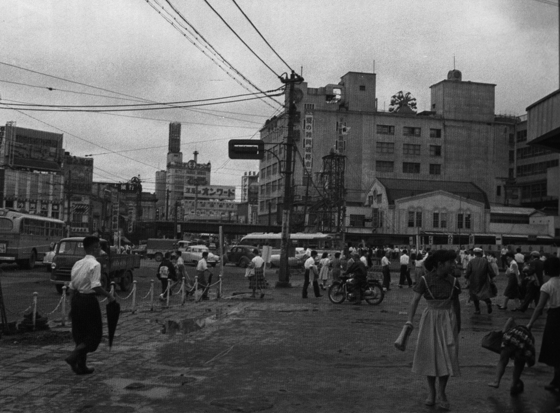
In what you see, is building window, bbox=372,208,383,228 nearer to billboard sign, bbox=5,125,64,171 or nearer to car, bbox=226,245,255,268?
car, bbox=226,245,255,268

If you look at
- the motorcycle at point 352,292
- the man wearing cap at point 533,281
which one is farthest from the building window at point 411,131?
the man wearing cap at point 533,281

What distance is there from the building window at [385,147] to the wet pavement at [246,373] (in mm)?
72575

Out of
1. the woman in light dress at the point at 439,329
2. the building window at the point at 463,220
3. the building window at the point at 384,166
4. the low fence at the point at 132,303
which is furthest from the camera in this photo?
the building window at the point at 384,166

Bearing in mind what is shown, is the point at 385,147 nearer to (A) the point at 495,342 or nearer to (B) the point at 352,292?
(B) the point at 352,292

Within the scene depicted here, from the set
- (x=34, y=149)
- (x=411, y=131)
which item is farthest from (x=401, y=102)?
(x=34, y=149)

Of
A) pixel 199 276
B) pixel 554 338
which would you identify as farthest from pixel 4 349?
pixel 199 276

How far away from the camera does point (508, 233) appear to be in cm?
7569

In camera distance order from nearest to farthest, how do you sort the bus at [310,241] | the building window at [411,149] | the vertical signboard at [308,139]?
the bus at [310,241]
the vertical signboard at [308,139]
the building window at [411,149]

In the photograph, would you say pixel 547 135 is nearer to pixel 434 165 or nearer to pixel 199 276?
pixel 199 276

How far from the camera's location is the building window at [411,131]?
285ft

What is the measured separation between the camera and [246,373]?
8742 mm

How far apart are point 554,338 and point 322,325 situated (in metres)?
7.54

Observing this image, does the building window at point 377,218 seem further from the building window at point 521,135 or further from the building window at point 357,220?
the building window at point 521,135

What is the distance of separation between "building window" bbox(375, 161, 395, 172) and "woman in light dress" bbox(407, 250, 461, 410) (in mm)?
79493
